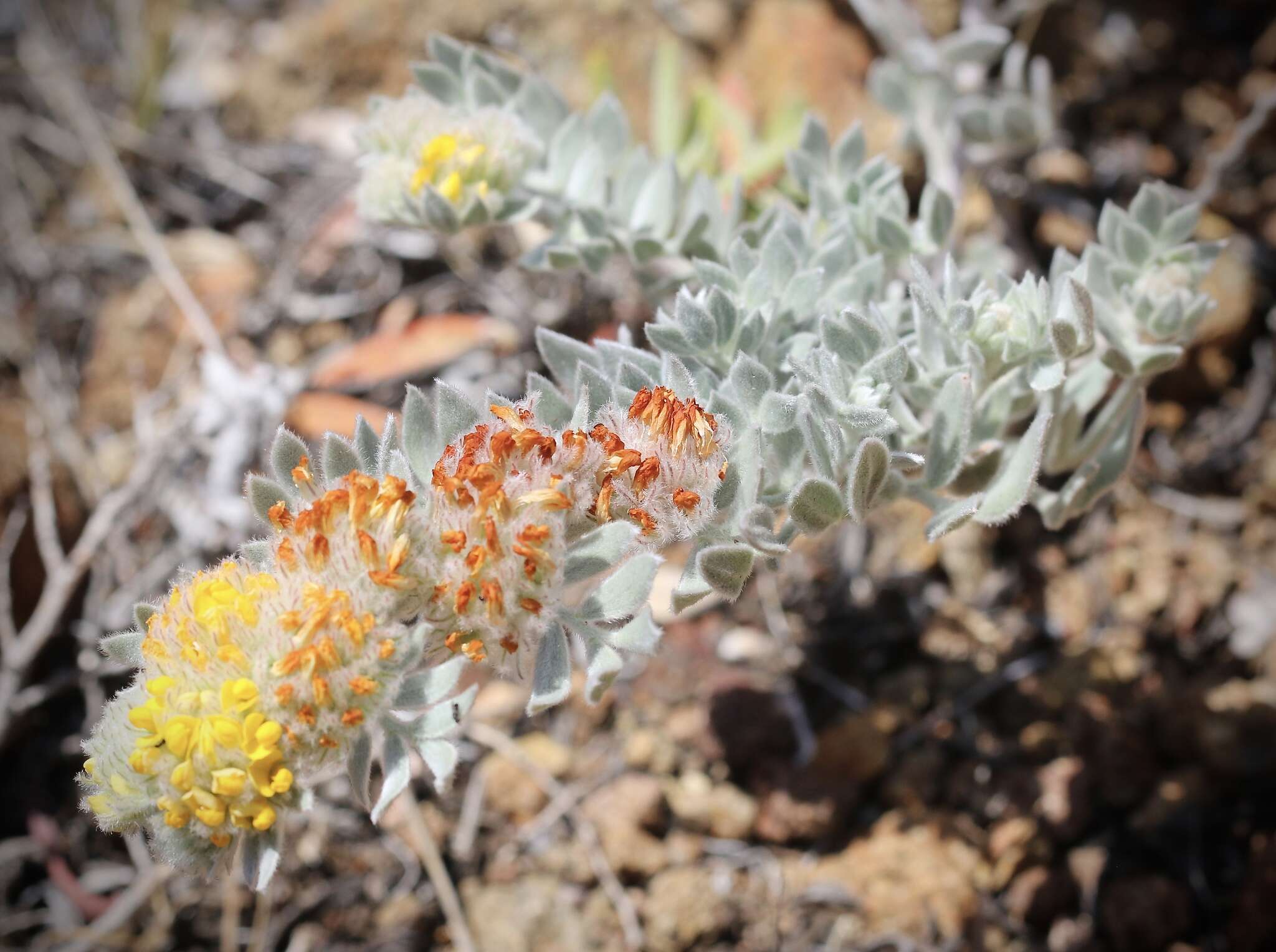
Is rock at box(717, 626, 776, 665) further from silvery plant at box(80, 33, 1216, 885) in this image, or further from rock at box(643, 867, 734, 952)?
silvery plant at box(80, 33, 1216, 885)

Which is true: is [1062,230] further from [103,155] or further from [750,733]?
[103,155]

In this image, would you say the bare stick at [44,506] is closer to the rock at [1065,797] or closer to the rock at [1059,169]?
the rock at [1065,797]

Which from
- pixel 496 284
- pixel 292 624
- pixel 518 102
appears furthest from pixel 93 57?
pixel 292 624

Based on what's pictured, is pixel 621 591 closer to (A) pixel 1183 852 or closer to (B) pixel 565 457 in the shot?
(B) pixel 565 457

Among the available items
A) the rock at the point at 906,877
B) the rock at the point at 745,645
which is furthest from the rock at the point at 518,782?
the rock at the point at 906,877

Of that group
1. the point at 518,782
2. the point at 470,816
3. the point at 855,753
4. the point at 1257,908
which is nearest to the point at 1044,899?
the point at 1257,908

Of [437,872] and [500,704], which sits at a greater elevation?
[500,704]

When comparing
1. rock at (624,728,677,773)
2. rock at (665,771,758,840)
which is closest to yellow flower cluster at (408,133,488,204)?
rock at (624,728,677,773)
